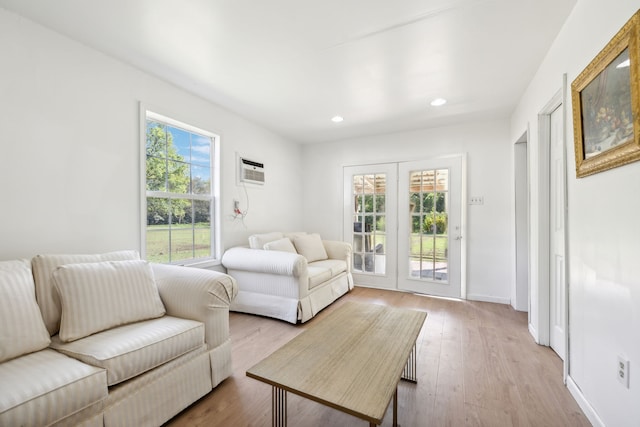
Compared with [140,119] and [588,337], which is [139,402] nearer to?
[140,119]

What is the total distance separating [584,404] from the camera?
1525 millimetres

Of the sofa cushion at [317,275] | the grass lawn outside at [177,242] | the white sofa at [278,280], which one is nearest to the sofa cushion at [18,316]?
the grass lawn outside at [177,242]

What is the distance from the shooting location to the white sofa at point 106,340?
1.10 meters

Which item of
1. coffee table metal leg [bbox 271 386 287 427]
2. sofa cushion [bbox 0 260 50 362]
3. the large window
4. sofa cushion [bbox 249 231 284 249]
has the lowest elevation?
coffee table metal leg [bbox 271 386 287 427]

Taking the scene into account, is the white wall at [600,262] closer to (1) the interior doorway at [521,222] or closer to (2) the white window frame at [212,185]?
(1) the interior doorway at [521,222]

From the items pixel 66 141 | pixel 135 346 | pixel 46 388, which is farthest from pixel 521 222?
pixel 66 141

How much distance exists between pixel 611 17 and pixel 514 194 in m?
2.23

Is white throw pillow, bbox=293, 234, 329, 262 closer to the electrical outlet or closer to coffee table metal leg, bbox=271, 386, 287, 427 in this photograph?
coffee table metal leg, bbox=271, 386, 287, 427

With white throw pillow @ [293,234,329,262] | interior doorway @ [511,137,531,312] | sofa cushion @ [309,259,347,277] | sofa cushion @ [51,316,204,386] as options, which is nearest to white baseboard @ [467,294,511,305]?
interior doorway @ [511,137,531,312]

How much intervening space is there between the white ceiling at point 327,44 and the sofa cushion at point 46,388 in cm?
196

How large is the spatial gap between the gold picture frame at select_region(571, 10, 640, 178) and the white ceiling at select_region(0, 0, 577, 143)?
61 cm

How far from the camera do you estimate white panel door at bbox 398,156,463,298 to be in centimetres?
367

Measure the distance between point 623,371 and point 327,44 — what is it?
247cm

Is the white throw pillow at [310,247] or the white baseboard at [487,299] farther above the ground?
the white throw pillow at [310,247]
